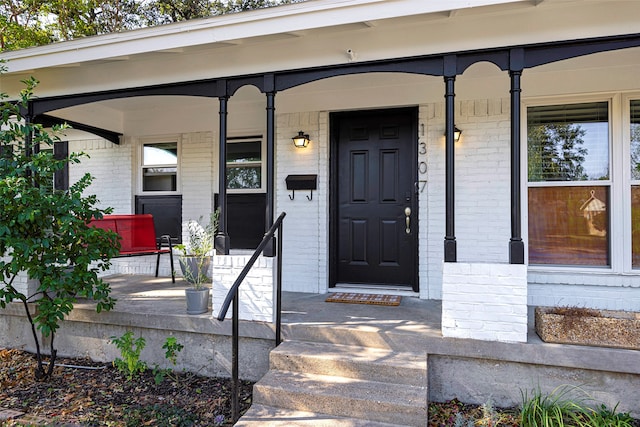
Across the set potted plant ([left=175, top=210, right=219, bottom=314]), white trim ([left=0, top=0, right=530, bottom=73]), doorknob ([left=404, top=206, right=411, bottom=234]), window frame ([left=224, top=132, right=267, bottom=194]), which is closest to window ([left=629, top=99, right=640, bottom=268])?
white trim ([left=0, top=0, right=530, bottom=73])

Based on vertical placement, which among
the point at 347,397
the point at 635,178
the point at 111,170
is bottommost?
the point at 347,397

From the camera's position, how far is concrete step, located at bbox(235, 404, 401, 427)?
7.68ft

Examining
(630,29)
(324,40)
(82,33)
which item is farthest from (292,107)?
(82,33)

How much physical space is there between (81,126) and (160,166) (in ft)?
3.36

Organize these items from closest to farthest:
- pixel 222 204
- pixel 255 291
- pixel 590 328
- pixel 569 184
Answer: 1. pixel 590 328
2. pixel 255 291
3. pixel 222 204
4. pixel 569 184

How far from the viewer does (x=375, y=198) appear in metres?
4.38

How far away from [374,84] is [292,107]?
3.18 ft

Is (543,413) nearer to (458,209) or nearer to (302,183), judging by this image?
(458,209)

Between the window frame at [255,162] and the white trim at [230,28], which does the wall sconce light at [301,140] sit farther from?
the white trim at [230,28]

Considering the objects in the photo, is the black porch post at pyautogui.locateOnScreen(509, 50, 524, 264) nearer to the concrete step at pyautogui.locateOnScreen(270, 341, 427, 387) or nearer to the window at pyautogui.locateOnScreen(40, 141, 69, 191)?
the concrete step at pyautogui.locateOnScreen(270, 341, 427, 387)

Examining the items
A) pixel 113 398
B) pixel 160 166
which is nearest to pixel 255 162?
pixel 160 166

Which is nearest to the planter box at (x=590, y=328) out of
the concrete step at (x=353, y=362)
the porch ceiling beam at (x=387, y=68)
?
the concrete step at (x=353, y=362)

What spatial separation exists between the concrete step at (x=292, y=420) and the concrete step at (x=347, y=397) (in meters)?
0.03

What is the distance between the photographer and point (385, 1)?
2895mm
